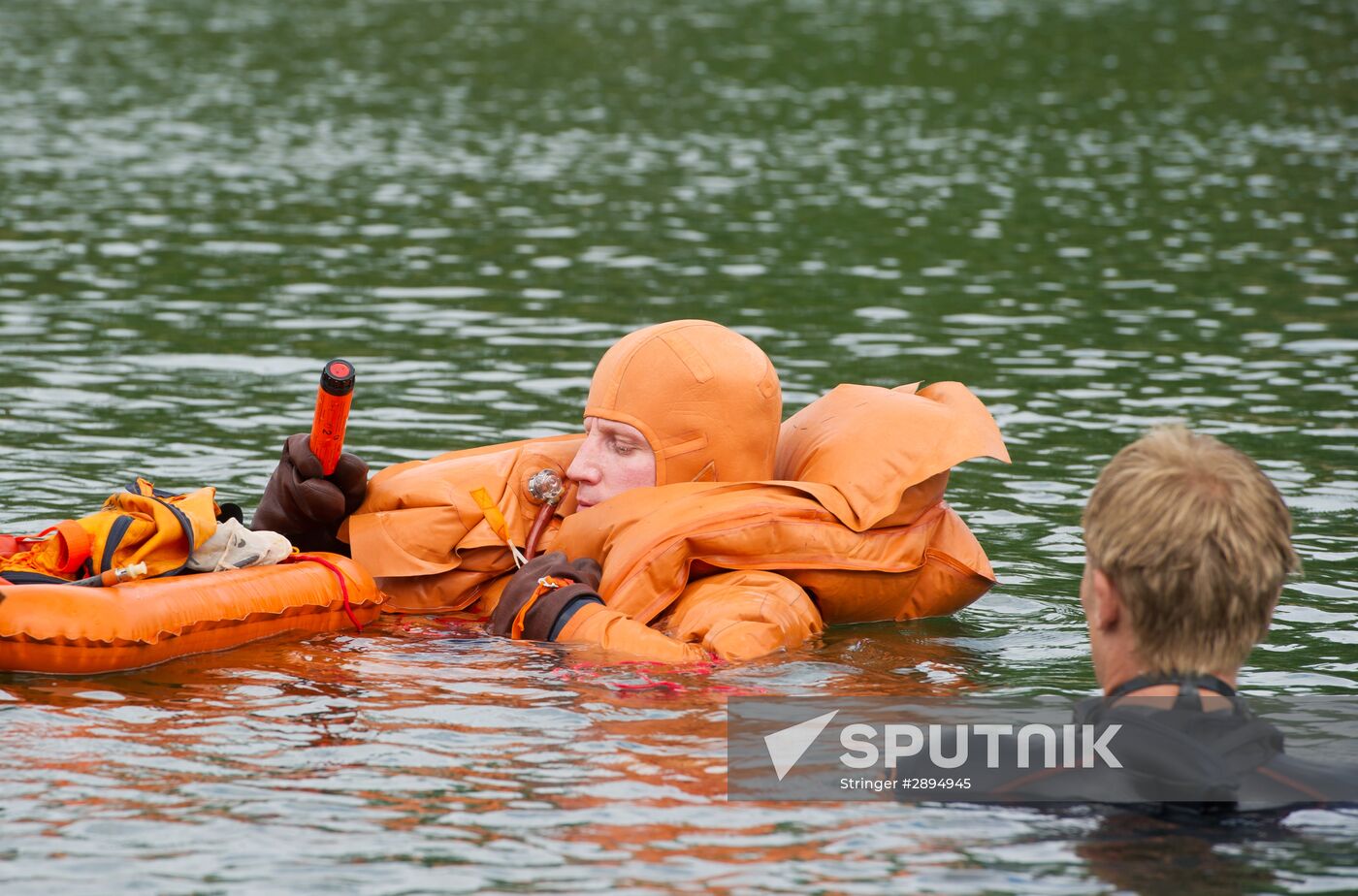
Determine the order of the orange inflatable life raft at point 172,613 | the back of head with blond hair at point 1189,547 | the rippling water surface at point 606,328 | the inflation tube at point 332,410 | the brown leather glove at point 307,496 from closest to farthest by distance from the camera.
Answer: the back of head with blond hair at point 1189,547 < the rippling water surface at point 606,328 < the orange inflatable life raft at point 172,613 < the inflation tube at point 332,410 < the brown leather glove at point 307,496

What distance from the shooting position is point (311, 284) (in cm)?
1800

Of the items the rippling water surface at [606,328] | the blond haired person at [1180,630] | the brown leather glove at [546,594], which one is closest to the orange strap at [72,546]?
the rippling water surface at [606,328]

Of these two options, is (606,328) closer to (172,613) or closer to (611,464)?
(611,464)

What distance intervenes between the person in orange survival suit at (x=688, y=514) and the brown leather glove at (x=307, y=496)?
1 centimetres

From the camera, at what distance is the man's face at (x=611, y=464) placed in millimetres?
8148

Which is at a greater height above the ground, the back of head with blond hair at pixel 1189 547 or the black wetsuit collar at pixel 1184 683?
the back of head with blond hair at pixel 1189 547

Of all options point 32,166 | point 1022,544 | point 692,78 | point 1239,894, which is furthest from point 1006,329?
point 692,78

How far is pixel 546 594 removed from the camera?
7.74 metres

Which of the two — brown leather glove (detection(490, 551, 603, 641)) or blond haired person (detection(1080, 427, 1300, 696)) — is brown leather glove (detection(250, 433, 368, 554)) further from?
blond haired person (detection(1080, 427, 1300, 696))

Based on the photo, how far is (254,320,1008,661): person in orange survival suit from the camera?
25.5 ft

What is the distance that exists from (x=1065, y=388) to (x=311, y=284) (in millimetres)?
7463

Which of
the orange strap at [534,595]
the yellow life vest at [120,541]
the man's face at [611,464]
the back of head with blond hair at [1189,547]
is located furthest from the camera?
the man's face at [611,464]

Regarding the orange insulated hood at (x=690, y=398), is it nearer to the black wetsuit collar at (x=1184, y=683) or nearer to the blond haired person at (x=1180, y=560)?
the blond haired person at (x=1180, y=560)

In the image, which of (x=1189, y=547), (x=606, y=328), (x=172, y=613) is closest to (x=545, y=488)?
(x=172, y=613)
